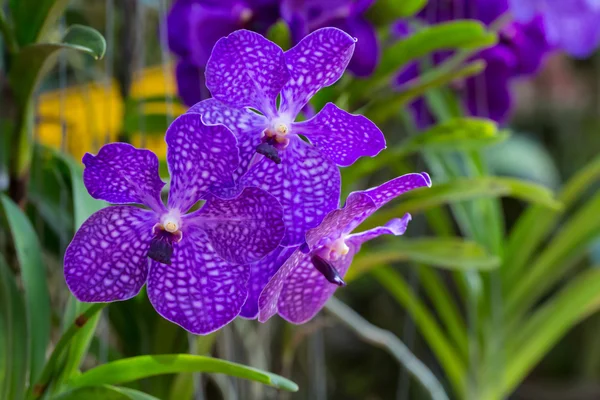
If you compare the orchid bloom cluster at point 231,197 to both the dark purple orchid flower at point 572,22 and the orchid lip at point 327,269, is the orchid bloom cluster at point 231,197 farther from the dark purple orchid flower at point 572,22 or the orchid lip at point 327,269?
the dark purple orchid flower at point 572,22

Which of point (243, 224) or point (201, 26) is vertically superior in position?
point (201, 26)

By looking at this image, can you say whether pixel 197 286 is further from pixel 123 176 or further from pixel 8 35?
pixel 8 35

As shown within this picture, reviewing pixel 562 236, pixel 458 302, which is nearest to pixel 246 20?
pixel 562 236

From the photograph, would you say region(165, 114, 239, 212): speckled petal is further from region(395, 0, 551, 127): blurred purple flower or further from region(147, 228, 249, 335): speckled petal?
region(395, 0, 551, 127): blurred purple flower

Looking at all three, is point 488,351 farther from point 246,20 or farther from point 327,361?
point 327,361

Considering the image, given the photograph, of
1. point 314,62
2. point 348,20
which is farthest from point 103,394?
point 348,20

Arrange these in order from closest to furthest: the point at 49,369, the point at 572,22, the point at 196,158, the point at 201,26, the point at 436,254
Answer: the point at 196,158
the point at 49,369
the point at 201,26
the point at 436,254
the point at 572,22
